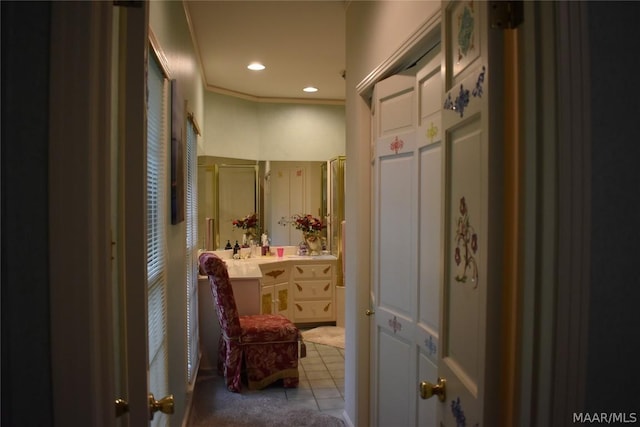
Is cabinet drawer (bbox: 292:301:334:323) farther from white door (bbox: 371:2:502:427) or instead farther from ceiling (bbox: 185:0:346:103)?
white door (bbox: 371:2:502:427)

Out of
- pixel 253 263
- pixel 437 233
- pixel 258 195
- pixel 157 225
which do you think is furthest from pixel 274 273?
pixel 437 233

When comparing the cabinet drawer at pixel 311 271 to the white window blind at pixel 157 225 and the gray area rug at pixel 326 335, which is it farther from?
the white window blind at pixel 157 225

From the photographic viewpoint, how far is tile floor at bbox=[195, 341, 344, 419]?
3.33 meters

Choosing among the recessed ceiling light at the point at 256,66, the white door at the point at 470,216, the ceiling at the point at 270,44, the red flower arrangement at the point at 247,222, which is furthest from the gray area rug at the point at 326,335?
the white door at the point at 470,216

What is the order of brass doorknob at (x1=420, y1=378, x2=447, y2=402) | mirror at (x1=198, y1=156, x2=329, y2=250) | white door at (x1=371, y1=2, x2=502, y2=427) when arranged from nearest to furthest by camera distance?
white door at (x1=371, y1=2, x2=502, y2=427) → brass doorknob at (x1=420, y1=378, x2=447, y2=402) → mirror at (x1=198, y1=156, x2=329, y2=250)

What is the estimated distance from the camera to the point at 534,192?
0.92 metres

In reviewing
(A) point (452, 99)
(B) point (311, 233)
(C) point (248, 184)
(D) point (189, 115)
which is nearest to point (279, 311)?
(B) point (311, 233)

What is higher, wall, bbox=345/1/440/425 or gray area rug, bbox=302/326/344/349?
wall, bbox=345/1/440/425

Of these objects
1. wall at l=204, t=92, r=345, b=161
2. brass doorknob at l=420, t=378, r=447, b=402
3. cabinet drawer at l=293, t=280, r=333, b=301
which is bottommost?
cabinet drawer at l=293, t=280, r=333, b=301

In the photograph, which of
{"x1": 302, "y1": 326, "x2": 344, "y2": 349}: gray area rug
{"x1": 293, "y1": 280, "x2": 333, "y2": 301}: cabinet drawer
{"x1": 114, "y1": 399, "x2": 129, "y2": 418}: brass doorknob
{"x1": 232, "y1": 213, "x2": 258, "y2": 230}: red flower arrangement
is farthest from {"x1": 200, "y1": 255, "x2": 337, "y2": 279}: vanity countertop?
{"x1": 114, "y1": 399, "x2": 129, "y2": 418}: brass doorknob

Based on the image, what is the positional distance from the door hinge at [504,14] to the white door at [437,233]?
0.03 metres

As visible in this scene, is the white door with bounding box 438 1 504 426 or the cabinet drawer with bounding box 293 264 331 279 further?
the cabinet drawer with bounding box 293 264 331 279

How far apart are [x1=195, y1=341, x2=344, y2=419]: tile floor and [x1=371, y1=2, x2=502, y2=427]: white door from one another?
1.03m

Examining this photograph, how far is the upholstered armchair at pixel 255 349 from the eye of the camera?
138 inches
